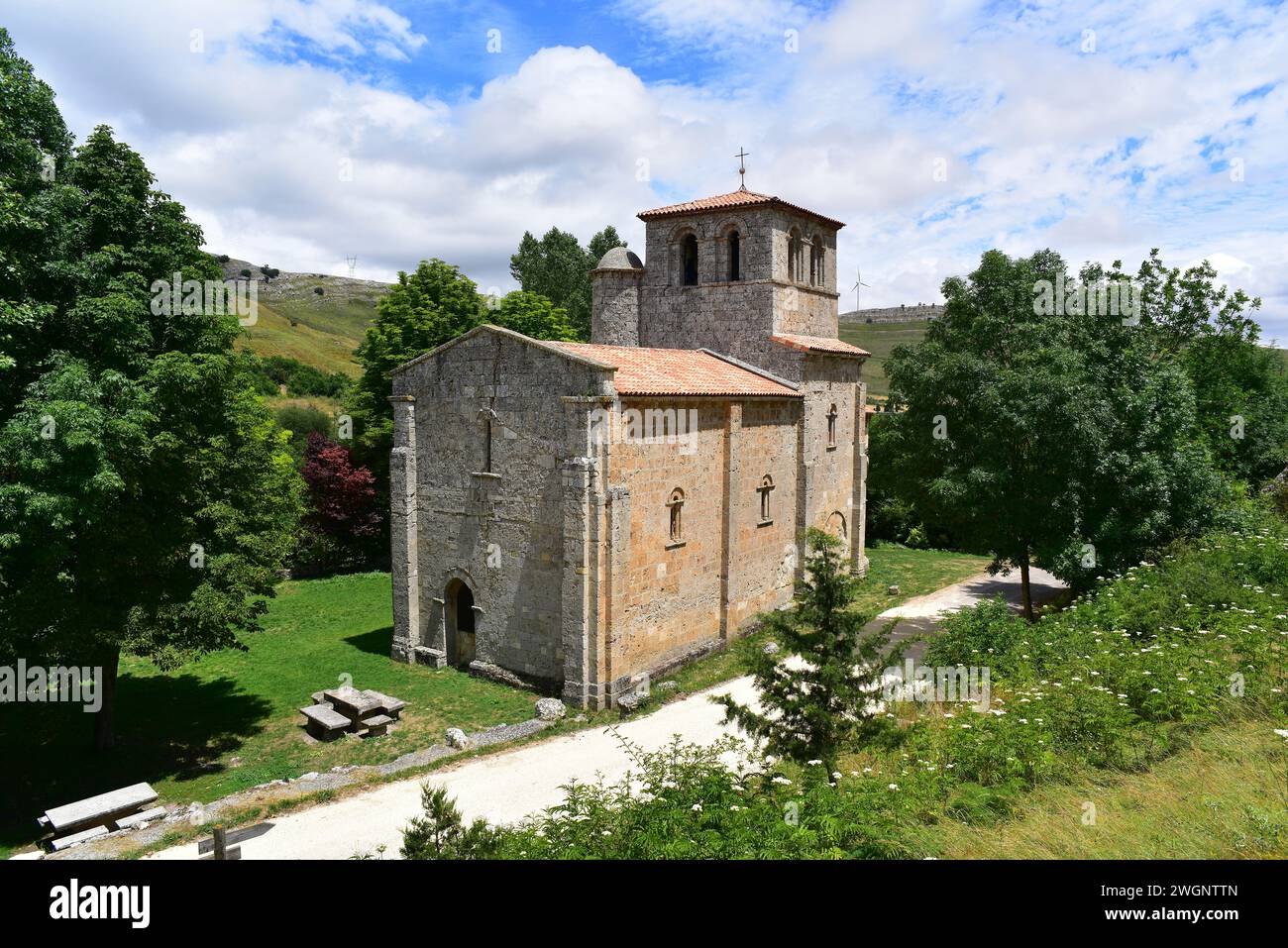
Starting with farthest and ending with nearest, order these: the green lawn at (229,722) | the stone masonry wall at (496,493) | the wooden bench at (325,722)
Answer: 1. the stone masonry wall at (496,493)
2. the wooden bench at (325,722)
3. the green lawn at (229,722)

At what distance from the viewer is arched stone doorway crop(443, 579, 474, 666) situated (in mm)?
20266

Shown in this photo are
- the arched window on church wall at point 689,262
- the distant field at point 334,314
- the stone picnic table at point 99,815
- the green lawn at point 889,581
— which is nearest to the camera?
the stone picnic table at point 99,815

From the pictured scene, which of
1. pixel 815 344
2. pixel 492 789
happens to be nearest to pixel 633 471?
pixel 492 789

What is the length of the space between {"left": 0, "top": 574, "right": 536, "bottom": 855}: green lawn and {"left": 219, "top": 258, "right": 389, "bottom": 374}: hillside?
45.3 m

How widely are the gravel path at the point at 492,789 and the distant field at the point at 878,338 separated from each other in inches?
A: 3341

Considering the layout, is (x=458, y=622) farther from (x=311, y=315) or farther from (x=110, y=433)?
(x=311, y=315)

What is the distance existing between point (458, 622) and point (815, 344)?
47.2 feet

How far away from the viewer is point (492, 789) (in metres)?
13.4

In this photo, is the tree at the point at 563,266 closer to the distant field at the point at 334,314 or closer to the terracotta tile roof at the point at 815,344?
the terracotta tile roof at the point at 815,344

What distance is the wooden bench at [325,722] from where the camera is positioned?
16094 mm

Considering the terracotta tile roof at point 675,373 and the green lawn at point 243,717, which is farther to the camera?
the terracotta tile roof at point 675,373

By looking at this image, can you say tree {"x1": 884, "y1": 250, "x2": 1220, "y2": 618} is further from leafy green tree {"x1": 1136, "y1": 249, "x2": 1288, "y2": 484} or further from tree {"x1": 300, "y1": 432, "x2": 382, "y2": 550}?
tree {"x1": 300, "y1": 432, "x2": 382, "y2": 550}

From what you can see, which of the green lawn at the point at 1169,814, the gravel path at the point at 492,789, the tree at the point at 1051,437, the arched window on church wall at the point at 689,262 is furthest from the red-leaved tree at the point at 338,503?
the green lawn at the point at 1169,814
